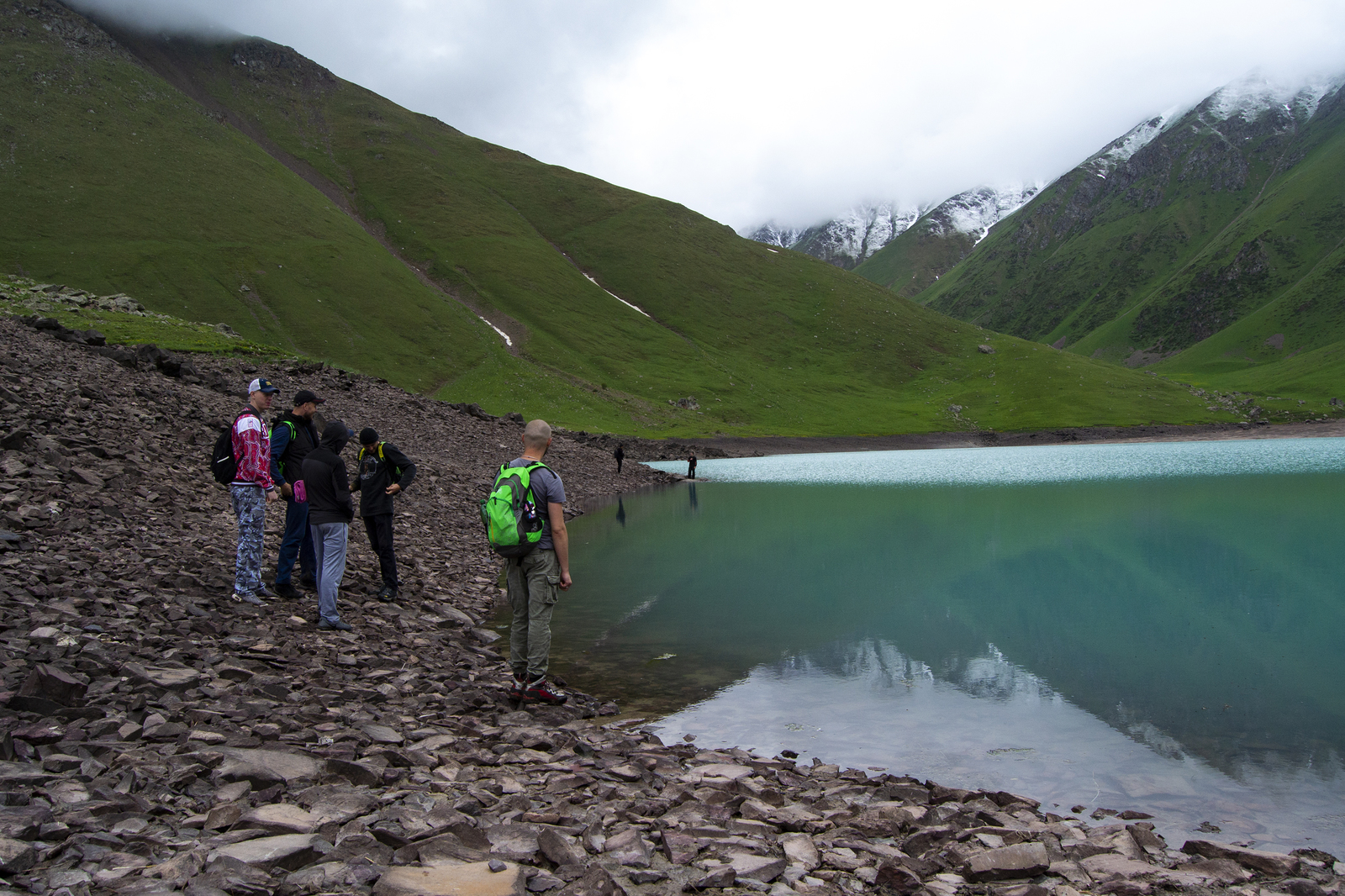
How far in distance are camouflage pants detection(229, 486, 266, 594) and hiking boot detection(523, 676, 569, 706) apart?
514cm

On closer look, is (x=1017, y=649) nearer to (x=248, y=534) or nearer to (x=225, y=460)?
(x=248, y=534)

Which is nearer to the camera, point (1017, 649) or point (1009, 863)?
point (1009, 863)

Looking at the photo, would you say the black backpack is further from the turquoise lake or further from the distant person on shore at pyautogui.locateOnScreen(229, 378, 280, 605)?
the turquoise lake

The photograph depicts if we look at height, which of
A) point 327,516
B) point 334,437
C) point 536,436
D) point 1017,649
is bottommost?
point 1017,649

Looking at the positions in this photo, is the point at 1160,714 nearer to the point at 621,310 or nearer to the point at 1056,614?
the point at 1056,614

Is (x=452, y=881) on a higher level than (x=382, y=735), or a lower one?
higher

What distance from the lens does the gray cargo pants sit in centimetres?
1001

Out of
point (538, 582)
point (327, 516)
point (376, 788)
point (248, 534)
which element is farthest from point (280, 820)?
point (248, 534)

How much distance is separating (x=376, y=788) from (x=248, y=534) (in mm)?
6918

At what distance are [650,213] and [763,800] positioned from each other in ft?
647

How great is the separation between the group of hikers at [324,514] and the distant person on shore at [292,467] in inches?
0.5

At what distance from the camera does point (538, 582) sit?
10.0 meters

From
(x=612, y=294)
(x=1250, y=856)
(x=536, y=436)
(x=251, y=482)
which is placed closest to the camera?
(x=1250, y=856)

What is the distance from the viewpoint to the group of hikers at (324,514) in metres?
9.90
